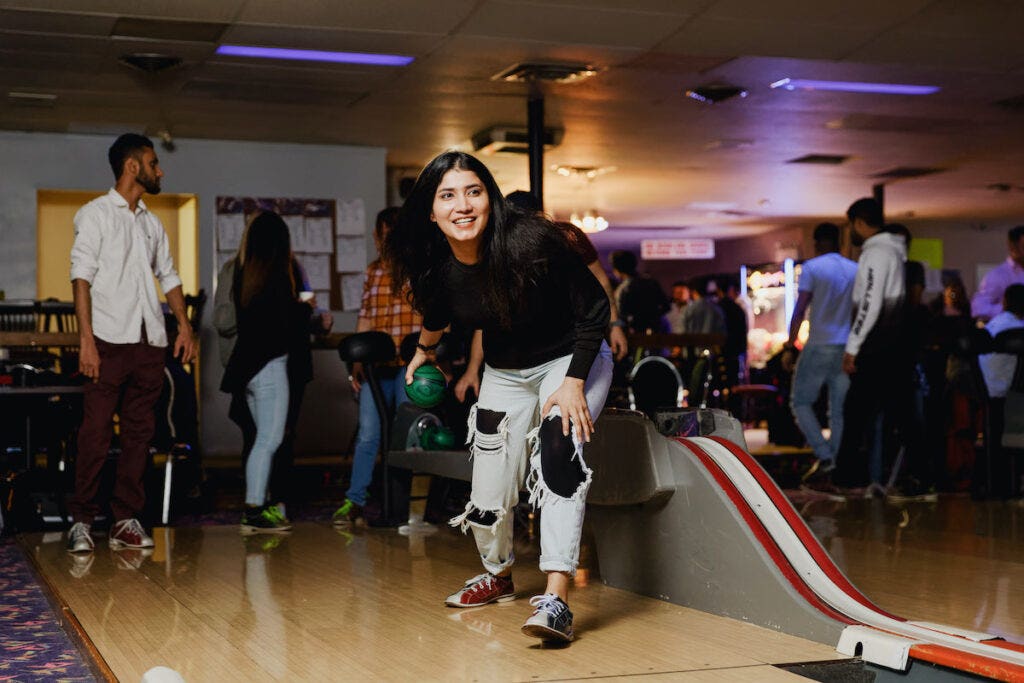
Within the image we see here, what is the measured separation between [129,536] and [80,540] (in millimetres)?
191

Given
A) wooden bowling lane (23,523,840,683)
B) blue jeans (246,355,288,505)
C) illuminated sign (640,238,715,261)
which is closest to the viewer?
wooden bowling lane (23,523,840,683)

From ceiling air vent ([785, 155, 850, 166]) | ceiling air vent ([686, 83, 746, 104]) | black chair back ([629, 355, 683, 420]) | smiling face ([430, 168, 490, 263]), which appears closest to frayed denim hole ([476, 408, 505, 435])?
smiling face ([430, 168, 490, 263])

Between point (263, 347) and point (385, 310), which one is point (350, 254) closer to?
point (385, 310)

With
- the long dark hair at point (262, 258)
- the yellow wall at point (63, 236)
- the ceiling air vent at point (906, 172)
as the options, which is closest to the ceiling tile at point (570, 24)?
the long dark hair at point (262, 258)

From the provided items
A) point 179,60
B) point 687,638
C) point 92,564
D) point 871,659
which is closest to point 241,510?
point 92,564

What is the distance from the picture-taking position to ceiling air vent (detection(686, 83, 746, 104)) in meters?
8.66

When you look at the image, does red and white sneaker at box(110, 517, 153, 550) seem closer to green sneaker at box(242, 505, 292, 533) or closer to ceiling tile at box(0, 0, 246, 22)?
green sneaker at box(242, 505, 292, 533)

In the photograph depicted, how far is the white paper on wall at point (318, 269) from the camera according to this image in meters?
10.9

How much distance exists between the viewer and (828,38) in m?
7.29

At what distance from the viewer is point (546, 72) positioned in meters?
8.06

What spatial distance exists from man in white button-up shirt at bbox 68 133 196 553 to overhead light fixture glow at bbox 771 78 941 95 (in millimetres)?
4857

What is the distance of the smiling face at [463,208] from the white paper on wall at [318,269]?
25.3ft

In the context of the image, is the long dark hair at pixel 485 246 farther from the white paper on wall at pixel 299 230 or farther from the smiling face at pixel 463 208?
the white paper on wall at pixel 299 230

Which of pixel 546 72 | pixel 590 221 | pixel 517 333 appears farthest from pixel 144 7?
pixel 590 221
